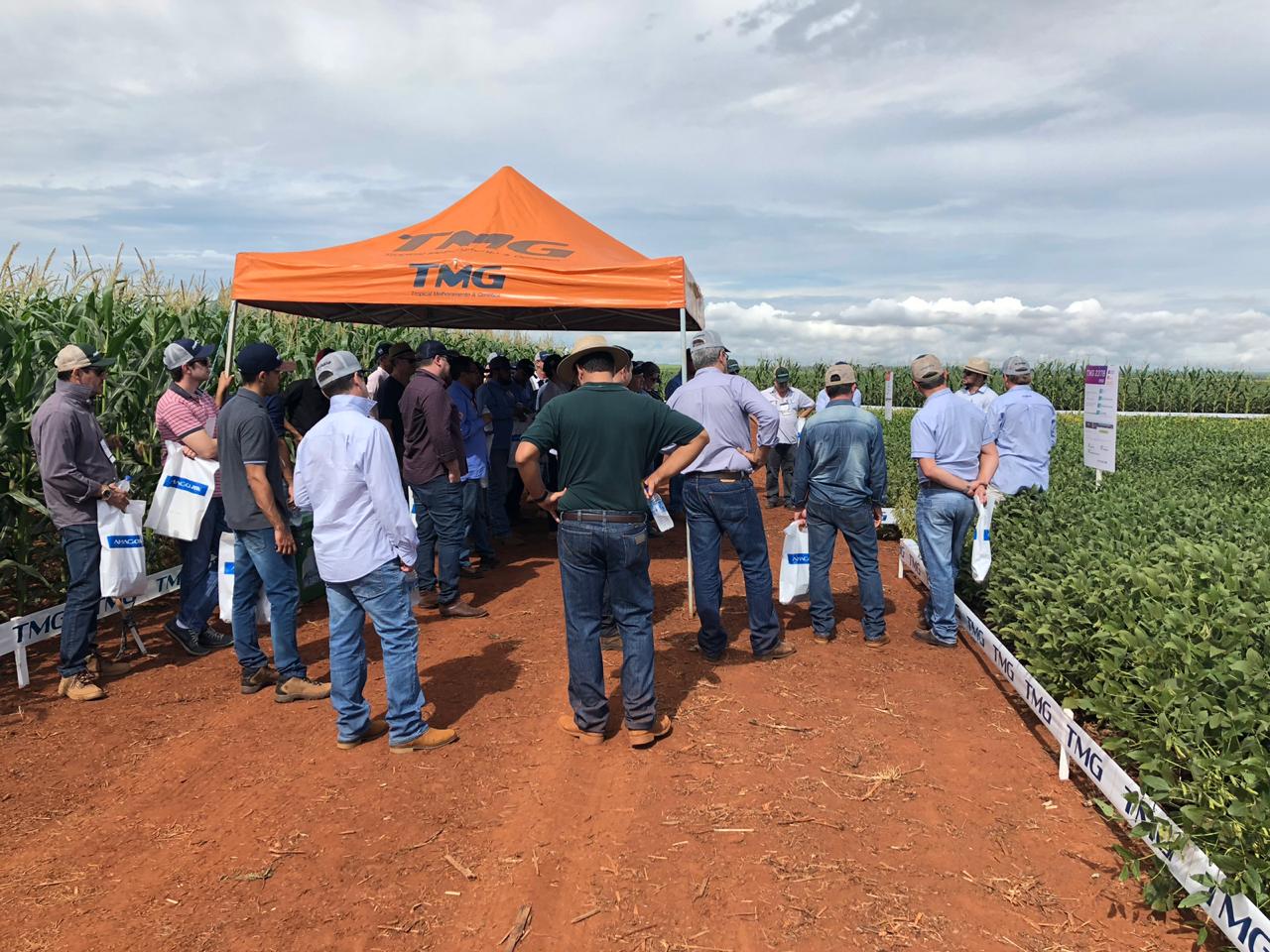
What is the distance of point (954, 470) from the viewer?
18.9ft

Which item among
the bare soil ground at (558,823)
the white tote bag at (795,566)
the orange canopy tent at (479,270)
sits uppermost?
the orange canopy tent at (479,270)

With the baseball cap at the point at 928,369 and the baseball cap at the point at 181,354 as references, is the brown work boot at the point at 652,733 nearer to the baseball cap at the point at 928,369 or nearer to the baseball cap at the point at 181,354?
the baseball cap at the point at 928,369

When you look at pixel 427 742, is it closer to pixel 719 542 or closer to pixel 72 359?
pixel 719 542

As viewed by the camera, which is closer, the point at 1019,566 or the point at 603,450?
the point at 603,450

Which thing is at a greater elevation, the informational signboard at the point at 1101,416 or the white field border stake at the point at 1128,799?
the informational signboard at the point at 1101,416

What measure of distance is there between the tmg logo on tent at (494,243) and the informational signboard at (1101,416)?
5.68m

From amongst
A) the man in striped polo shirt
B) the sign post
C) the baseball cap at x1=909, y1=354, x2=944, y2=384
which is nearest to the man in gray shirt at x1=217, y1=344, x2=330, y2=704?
the man in striped polo shirt

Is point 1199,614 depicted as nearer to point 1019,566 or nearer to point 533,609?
point 1019,566

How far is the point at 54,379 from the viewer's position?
6.11 meters

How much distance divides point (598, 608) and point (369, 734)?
4.81 feet

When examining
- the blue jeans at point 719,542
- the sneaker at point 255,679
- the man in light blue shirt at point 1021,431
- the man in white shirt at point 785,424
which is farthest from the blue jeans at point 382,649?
the man in white shirt at point 785,424

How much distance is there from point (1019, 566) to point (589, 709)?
120 inches

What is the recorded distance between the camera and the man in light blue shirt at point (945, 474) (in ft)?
18.8

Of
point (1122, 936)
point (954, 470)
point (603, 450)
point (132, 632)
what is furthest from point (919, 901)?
point (132, 632)
